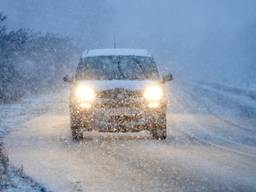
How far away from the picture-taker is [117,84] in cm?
1545

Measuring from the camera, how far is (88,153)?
13250mm

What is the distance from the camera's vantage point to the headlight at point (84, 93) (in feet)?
49.9

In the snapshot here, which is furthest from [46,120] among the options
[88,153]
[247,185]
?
[247,185]

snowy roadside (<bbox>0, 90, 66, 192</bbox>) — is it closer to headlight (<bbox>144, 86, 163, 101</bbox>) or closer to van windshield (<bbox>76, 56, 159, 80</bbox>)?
van windshield (<bbox>76, 56, 159, 80</bbox>)

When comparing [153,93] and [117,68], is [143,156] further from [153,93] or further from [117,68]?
[117,68]

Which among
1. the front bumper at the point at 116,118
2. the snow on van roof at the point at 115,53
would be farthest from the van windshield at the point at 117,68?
the front bumper at the point at 116,118

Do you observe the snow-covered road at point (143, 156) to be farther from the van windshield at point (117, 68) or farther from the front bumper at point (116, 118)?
the van windshield at point (117, 68)

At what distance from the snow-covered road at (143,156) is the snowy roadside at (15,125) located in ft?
0.60

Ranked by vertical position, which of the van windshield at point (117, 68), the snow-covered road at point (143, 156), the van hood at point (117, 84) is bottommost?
the snow-covered road at point (143, 156)

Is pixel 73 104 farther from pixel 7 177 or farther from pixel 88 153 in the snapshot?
pixel 7 177

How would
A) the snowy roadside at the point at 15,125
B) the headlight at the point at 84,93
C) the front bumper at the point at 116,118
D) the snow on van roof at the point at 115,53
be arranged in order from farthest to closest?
the snow on van roof at the point at 115,53, the headlight at the point at 84,93, the front bumper at the point at 116,118, the snowy roadside at the point at 15,125

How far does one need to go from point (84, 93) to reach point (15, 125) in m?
5.43

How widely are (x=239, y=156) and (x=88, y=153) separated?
2.71 m

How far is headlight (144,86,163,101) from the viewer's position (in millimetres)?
15328
